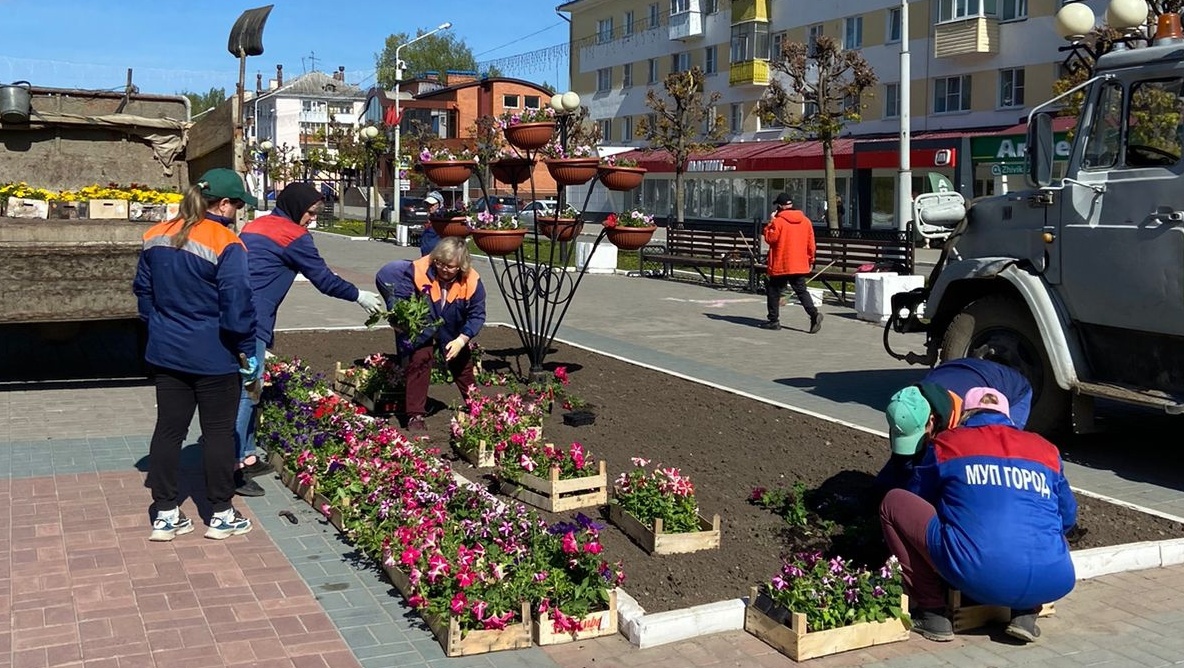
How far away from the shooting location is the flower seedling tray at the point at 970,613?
5137 millimetres

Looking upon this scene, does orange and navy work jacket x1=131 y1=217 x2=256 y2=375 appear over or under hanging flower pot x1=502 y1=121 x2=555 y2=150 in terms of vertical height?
under

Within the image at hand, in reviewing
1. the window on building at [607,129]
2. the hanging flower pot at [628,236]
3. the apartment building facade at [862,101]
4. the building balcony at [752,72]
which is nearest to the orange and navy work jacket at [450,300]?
the hanging flower pot at [628,236]

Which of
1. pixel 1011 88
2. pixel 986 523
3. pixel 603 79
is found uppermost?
pixel 603 79

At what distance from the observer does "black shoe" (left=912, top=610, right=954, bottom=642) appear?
5.07 metres

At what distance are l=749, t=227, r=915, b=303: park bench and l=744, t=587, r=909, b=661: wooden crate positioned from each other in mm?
13479

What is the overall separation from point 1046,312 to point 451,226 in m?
4.83

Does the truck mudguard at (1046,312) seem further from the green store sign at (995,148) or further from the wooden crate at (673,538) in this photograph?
the green store sign at (995,148)

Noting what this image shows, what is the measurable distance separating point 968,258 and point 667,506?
415 cm

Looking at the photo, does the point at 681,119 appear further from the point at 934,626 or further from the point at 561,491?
the point at 934,626

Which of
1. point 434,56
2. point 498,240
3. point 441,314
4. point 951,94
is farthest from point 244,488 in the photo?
point 434,56

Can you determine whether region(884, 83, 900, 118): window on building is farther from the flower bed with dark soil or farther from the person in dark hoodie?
the person in dark hoodie

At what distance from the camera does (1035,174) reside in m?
8.53

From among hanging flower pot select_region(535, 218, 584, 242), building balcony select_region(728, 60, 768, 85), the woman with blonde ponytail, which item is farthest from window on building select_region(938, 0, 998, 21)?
the woman with blonde ponytail

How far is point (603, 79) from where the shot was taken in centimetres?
6675
